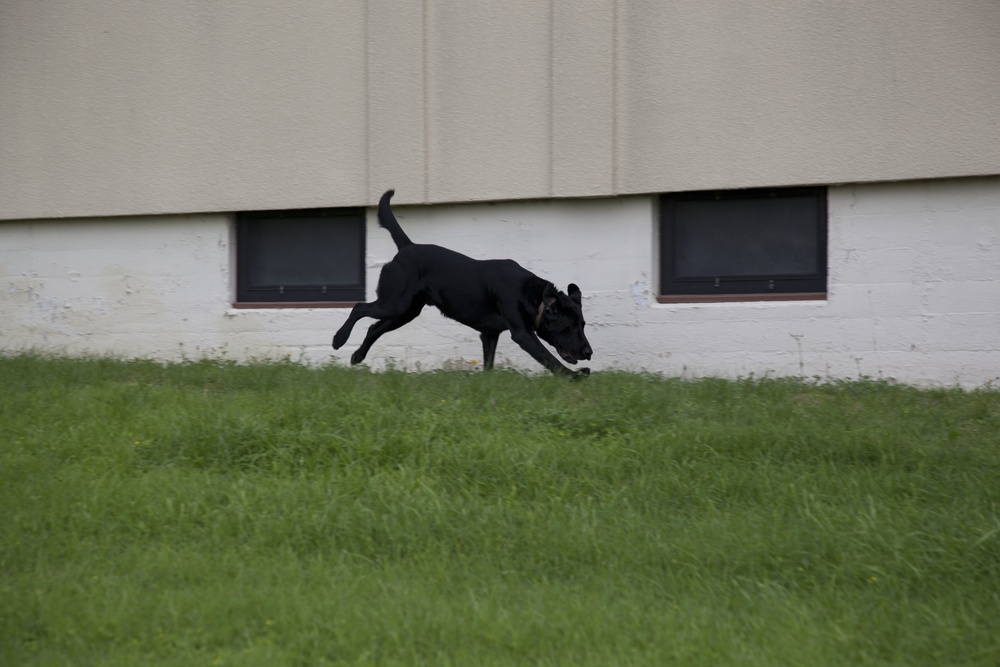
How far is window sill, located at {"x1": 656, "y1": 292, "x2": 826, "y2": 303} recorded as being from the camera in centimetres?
864

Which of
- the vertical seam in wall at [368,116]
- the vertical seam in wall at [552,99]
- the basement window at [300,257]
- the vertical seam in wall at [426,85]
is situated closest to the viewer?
the vertical seam in wall at [552,99]

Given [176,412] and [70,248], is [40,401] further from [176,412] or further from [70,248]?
[70,248]

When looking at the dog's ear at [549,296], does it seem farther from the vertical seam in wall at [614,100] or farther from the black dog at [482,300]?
the vertical seam in wall at [614,100]

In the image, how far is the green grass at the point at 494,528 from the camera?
12.2ft

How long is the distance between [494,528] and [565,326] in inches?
138

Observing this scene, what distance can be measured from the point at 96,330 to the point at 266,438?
558 cm

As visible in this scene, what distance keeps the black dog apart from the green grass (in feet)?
3.66

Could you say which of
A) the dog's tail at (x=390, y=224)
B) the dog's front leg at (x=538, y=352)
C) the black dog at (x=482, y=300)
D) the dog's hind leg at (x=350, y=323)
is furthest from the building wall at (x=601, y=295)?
the dog's front leg at (x=538, y=352)

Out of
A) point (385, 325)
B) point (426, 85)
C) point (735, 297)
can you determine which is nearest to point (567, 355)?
point (385, 325)

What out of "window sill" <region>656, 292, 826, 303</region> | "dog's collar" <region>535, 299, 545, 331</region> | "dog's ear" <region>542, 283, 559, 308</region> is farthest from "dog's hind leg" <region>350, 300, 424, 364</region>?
"window sill" <region>656, 292, 826, 303</region>

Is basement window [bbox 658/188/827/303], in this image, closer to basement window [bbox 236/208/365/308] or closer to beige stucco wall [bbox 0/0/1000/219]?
beige stucco wall [bbox 0/0/1000/219]

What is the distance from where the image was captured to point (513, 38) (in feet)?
30.1

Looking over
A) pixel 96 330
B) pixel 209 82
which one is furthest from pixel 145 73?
pixel 96 330

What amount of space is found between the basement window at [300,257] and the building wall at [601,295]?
0.21 m
